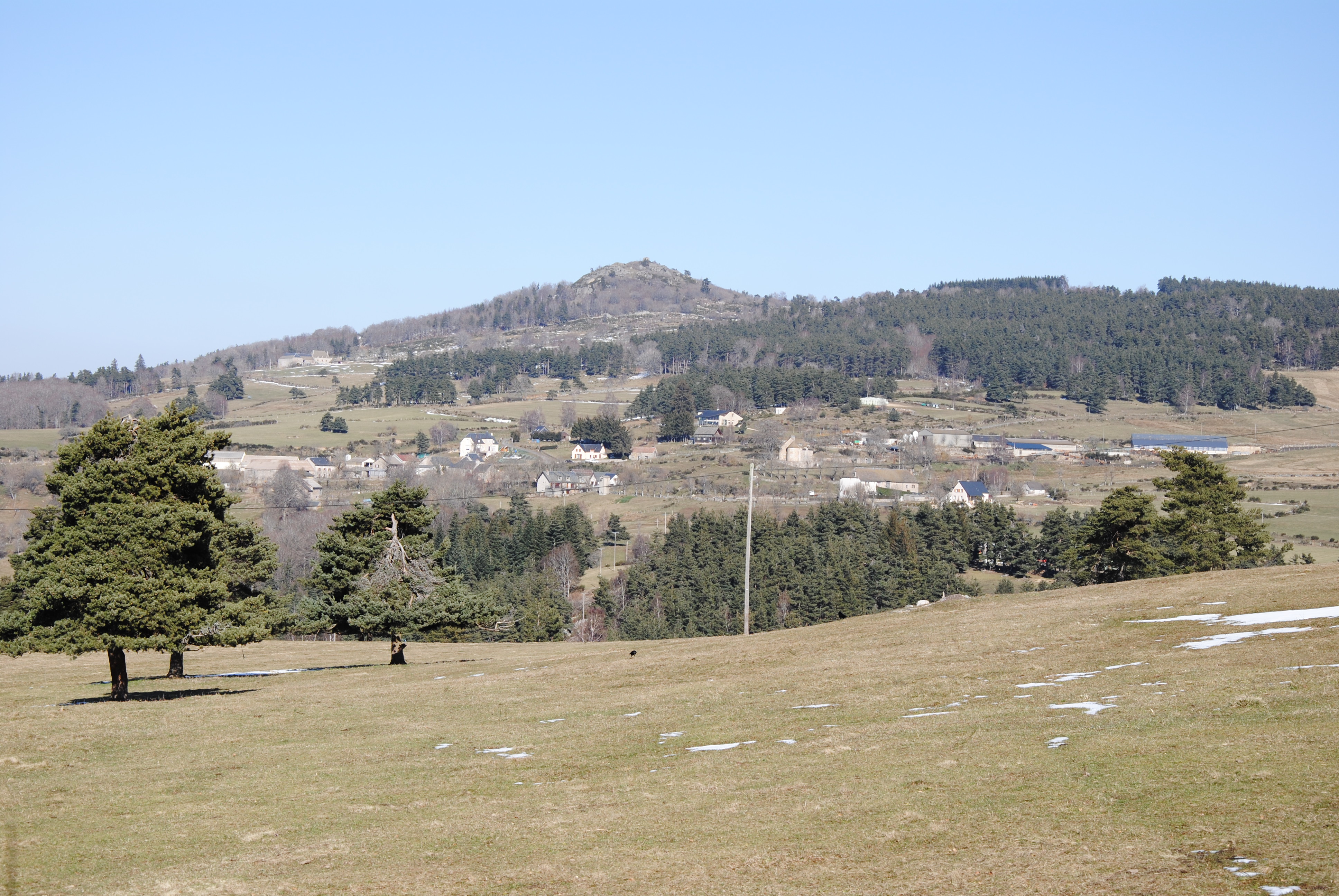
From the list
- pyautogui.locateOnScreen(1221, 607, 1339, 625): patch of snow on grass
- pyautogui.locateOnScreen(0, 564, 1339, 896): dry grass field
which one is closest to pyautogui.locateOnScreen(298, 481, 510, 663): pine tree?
pyautogui.locateOnScreen(0, 564, 1339, 896): dry grass field

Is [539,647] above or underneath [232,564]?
underneath

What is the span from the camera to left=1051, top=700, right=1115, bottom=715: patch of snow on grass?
63.7 ft

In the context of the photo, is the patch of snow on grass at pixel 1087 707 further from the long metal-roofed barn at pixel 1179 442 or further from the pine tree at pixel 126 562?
the long metal-roofed barn at pixel 1179 442

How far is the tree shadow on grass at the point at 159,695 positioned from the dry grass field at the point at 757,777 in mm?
353

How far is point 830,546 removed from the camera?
102 metres

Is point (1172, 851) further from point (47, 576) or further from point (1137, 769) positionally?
point (47, 576)

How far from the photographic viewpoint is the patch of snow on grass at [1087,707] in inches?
764

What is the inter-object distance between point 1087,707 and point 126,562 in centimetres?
2412

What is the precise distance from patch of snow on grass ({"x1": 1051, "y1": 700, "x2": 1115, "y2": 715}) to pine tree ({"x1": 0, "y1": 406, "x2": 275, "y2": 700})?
2135 centimetres

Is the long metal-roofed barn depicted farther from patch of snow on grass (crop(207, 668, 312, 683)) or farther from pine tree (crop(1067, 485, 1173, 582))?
patch of snow on grass (crop(207, 668, 312, 683))

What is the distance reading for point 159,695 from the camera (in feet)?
110

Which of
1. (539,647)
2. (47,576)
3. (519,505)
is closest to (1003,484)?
(519,505)

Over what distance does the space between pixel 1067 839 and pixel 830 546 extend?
9054 cm

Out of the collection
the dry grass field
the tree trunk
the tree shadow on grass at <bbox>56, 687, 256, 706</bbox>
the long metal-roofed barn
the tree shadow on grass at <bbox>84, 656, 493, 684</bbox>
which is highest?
the long metal-roofed barn
